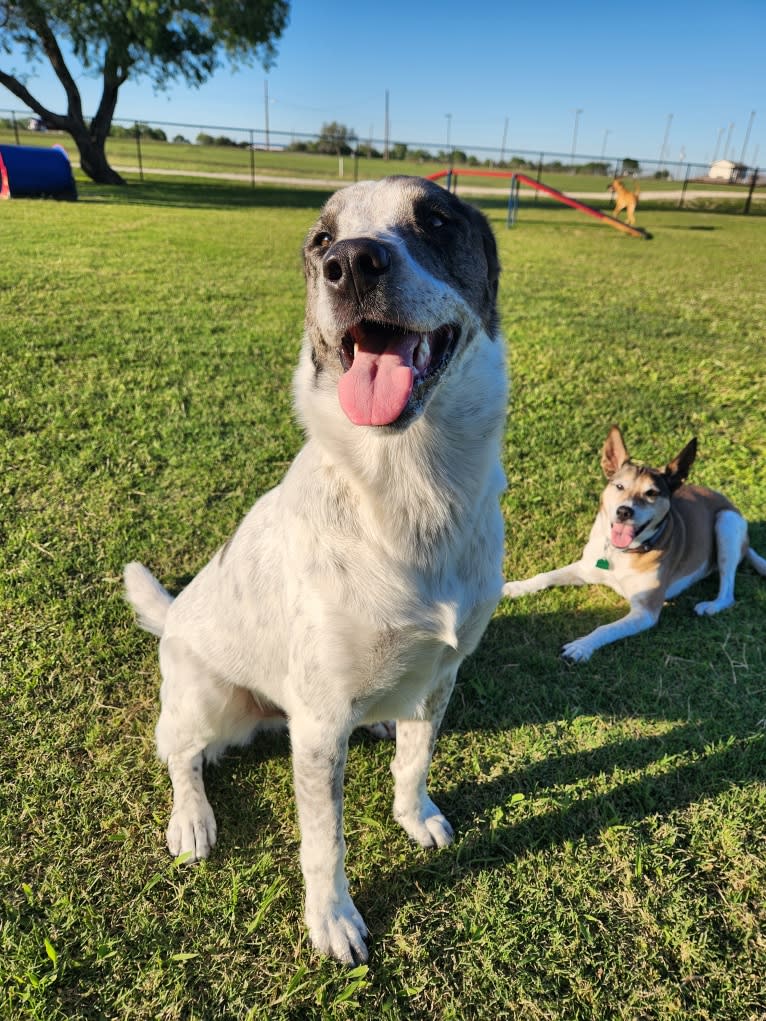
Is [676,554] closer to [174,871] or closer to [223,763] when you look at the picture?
[223,763]

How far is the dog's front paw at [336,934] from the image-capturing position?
1.98 m

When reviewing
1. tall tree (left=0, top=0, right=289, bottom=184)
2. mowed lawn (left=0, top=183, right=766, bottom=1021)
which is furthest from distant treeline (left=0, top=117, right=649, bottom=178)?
mowed lawn (left=0, top=183, right=766, bottom=1021)

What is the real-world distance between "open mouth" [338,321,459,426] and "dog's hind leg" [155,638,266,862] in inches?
45.9

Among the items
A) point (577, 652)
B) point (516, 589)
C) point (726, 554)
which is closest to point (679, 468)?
point (726, 554)

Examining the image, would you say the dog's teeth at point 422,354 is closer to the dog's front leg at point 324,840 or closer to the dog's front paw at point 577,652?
the dog's front leg at point 324,840

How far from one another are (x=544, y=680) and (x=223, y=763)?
1.54 metres

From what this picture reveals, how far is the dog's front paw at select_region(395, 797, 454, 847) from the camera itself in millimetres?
2334

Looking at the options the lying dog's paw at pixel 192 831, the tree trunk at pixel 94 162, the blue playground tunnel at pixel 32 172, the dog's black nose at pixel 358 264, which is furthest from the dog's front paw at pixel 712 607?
the tree trunk at pixel 94 162

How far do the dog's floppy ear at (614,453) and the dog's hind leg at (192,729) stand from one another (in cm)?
263

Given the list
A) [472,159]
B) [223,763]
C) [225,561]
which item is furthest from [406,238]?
[472,159]

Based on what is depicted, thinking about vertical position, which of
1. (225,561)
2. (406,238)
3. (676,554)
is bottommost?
(676,554)

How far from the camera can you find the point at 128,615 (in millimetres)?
3270

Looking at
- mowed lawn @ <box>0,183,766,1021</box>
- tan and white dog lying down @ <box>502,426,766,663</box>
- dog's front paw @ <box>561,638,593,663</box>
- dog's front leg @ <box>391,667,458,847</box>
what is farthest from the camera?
tan and white dog lying down @ <box>502,426,766,663</box>

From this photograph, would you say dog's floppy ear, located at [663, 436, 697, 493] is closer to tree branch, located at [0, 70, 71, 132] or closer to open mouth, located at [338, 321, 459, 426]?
open mouth, located at [338, 321, 459, 426]
